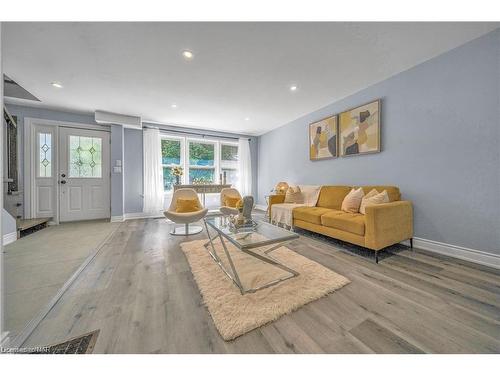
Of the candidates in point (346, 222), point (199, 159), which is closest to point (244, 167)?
point (199, 159)

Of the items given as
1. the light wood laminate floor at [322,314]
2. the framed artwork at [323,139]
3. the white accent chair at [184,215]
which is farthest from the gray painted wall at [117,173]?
the framed artwork at [323,139]

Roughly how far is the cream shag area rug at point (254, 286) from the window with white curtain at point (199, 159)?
11.4 feet

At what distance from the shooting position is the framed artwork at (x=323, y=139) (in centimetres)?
353

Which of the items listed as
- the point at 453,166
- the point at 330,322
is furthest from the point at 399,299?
the point at 453,166

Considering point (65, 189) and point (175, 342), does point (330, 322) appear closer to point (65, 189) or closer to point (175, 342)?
point (175, 342)

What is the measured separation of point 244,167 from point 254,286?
4592 millimetres

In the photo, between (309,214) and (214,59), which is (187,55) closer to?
(214,59)

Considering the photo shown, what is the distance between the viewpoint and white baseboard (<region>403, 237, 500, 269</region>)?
1.92 m

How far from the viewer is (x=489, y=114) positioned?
75.9 inches

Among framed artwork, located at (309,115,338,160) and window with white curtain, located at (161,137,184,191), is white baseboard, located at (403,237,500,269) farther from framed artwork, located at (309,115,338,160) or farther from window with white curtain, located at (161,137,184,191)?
window with white curtain, located at (161,137,184,191)

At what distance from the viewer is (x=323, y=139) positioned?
3.76 meters

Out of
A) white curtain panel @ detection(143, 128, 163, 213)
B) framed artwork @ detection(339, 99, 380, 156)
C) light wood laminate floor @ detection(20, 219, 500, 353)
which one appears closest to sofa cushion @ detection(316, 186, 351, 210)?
framed artwork @ detection(339, 99, 380, 156)

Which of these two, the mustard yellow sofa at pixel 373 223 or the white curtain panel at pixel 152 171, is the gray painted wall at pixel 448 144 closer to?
the mustard yellow sofa at pixel 373 223

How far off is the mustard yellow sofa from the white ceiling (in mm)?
1756
